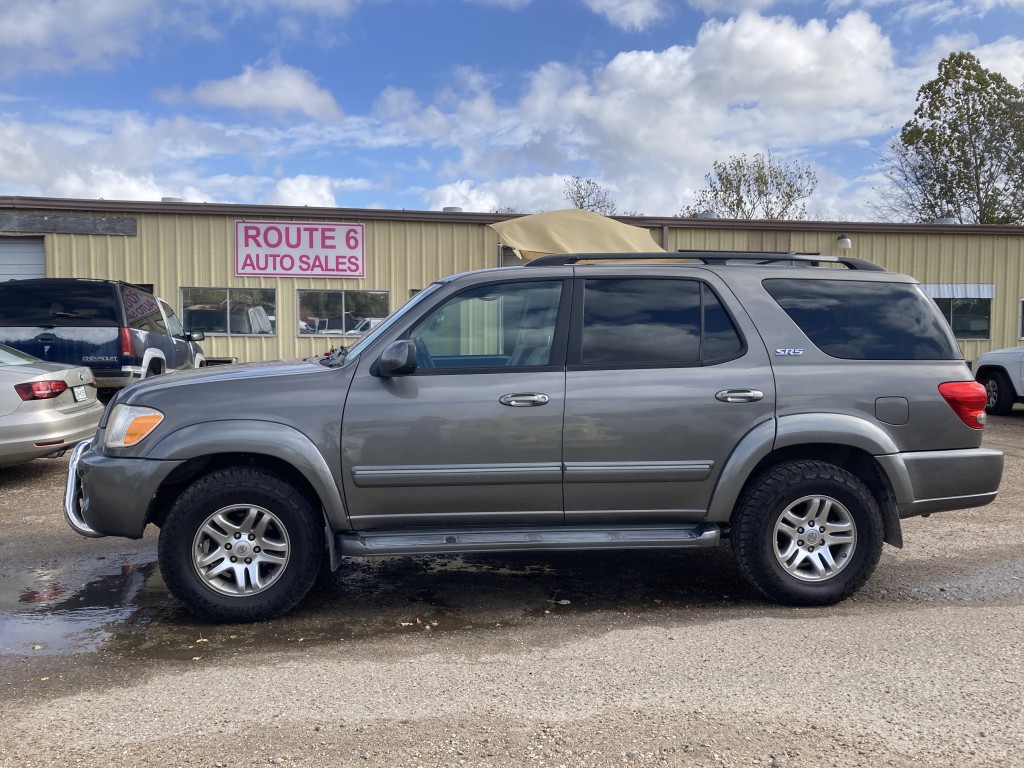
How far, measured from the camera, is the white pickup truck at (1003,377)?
12.9m

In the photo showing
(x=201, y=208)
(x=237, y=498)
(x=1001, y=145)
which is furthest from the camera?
(x=1001, y=145)

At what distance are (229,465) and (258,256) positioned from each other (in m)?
12.4

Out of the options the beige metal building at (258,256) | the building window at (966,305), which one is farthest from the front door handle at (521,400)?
the building window at (966,305)

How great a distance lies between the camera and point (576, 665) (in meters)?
3.74

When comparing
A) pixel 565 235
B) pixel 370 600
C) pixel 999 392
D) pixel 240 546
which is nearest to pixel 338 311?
pixel 565 235

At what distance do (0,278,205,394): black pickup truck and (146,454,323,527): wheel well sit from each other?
6.13 metres

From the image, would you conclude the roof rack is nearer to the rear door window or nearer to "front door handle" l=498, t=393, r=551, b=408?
the rear door window

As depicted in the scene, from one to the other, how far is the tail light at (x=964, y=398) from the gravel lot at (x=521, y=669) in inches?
41.7

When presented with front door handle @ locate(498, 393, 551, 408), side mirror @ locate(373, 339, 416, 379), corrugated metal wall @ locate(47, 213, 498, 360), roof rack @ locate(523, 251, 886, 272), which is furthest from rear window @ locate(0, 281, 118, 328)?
front door handle @ locate(498, 393, 551, 408)

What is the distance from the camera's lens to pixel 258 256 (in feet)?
52.5

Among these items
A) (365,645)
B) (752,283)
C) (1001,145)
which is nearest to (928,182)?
(1001,145)

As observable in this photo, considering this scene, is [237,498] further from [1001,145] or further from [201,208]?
[1001,145]

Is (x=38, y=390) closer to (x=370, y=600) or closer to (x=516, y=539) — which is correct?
(x=370, y=600)

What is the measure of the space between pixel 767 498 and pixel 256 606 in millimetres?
2747
